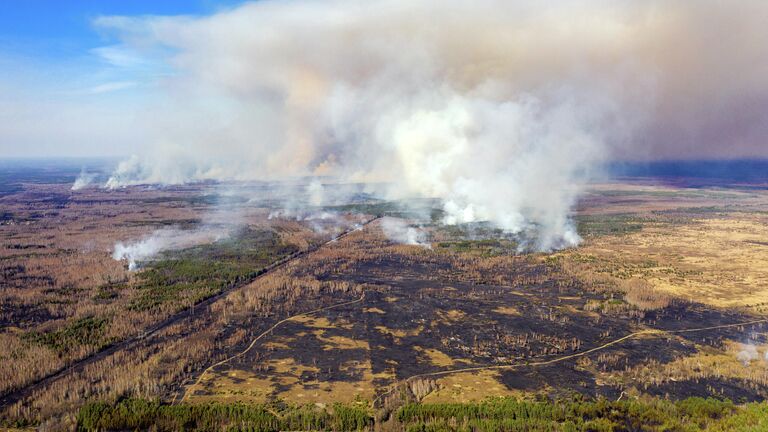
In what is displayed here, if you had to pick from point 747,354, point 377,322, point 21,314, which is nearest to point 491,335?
point 377,322

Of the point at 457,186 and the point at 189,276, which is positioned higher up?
the point at 457,186

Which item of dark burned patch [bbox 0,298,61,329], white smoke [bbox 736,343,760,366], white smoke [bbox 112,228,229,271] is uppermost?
white smoke [bbox 112,228,229,271]

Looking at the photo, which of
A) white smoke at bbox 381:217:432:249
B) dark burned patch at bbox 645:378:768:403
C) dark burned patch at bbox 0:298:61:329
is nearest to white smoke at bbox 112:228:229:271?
dark burned patch at bbox 0:298:61:329

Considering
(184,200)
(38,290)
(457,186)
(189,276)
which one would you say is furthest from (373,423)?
(184,200)

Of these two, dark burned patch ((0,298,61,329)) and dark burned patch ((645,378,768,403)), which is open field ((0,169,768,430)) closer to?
dark burned patch ((645,378,768,403))

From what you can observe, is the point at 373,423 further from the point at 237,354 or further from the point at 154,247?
the point at 154,247

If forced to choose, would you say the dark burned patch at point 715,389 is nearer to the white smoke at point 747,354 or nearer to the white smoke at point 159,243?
the white smoke at point 747,354

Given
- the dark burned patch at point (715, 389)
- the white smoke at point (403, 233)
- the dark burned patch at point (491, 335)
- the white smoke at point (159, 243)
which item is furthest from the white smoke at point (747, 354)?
the white smoke at point (159, 243)
